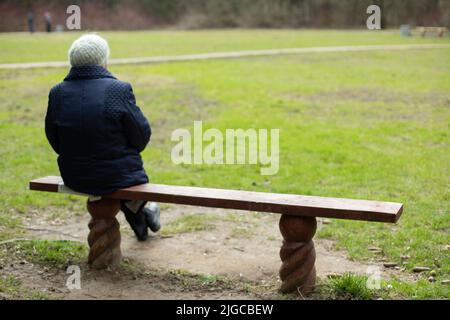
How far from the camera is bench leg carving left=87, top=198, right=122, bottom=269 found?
5.03m

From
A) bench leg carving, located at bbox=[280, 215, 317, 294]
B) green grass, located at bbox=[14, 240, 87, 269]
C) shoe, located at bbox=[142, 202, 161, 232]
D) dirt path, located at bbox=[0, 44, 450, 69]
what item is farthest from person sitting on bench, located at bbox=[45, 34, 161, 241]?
dirt path, located at bbox=[0, 44, 450, 69]

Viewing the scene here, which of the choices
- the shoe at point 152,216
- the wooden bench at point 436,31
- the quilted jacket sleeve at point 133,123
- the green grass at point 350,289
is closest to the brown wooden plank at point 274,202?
the quilted jacket sleeve at point 133,123

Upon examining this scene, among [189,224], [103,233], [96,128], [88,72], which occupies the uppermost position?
[88,72]

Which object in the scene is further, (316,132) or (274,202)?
(316,132)

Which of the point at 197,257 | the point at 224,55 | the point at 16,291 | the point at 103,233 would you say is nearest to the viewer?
the point at 16,291

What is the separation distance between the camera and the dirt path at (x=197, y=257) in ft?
15.6

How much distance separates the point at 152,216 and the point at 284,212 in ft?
5.66

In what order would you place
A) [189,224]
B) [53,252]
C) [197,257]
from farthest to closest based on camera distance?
[189,224] < [197,257] < [53,252]

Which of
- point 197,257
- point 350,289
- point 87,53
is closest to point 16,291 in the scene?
point 197,257

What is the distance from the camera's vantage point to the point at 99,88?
4.80 m

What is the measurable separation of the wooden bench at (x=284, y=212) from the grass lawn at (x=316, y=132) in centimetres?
72

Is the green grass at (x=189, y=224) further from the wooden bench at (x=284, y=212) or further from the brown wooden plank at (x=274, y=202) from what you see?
the brown wooden plank at (x=274, y=202)

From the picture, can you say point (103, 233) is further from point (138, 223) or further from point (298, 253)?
point (298, 253)

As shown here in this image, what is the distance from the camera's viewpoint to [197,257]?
18.2ft
